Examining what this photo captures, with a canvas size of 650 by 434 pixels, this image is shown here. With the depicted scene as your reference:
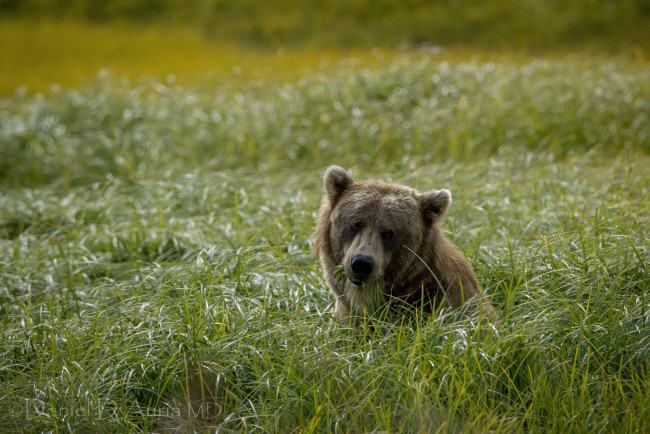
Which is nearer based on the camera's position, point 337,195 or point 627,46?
point 337,195

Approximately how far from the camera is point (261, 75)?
11180mm

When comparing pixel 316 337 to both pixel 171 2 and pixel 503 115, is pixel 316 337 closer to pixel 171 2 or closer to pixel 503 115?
pixel 503 115

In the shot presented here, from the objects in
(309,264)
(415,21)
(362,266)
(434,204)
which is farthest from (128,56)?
(362,266)

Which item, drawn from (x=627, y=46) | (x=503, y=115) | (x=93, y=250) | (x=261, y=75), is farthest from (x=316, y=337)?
(x=627, y=46)

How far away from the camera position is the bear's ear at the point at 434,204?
12.5ft

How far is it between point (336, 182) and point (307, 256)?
881 mm

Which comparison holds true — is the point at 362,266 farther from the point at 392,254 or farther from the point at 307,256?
the point at 307,256

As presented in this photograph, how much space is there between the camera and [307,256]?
471cm

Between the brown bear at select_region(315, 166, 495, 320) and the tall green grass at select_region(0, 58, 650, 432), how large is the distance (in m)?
0.23

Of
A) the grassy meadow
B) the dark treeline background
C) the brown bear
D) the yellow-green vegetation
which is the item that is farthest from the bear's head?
the dark treeline background

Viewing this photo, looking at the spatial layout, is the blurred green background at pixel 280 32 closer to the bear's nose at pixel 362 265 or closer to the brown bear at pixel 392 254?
the brown bear at pixel 392 254

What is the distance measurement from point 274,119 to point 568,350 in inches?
240

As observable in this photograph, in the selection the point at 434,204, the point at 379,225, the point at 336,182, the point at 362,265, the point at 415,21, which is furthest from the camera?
the point at 415,21

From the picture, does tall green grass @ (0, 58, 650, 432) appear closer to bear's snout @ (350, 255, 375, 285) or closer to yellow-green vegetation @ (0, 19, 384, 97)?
bear's snout @ (350, 255, 375, 285)
